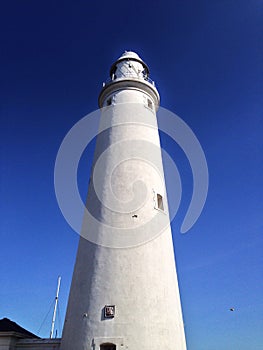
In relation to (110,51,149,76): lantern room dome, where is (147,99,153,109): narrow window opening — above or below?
below

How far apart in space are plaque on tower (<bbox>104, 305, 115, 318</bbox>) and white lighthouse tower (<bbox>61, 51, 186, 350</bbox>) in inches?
0.5

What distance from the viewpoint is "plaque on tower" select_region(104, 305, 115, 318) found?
8605 millimetres

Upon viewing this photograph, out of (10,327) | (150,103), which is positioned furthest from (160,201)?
(10,327)

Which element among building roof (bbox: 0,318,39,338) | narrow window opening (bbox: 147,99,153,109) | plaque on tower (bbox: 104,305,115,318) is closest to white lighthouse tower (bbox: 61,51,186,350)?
plaque on tower (bbox: 104,305,115,318)

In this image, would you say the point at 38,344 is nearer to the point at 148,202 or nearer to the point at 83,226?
the point at 83,226

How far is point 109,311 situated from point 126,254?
1830 mm

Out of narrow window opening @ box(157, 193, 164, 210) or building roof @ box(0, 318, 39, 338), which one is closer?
building roof @ box(0, 318, 39, 338)

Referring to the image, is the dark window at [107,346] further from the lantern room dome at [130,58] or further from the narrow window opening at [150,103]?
the lantern room dome at [130,58]

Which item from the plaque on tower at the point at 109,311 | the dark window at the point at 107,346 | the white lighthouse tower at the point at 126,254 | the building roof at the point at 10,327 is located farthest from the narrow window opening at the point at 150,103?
the building roof at the point at 10,327

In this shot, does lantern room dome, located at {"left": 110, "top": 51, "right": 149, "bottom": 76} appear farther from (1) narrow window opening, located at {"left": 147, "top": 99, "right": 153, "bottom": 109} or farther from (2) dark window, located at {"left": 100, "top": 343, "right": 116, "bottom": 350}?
(2) dark window, located at {"left": 100, "top": 343, "right": 116, "bottom": 350}

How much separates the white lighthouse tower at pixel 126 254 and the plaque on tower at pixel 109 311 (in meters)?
0.01

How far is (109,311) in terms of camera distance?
28.4 feet

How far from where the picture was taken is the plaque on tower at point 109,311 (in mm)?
8605

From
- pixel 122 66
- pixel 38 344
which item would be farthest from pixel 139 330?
pixel 122 66
